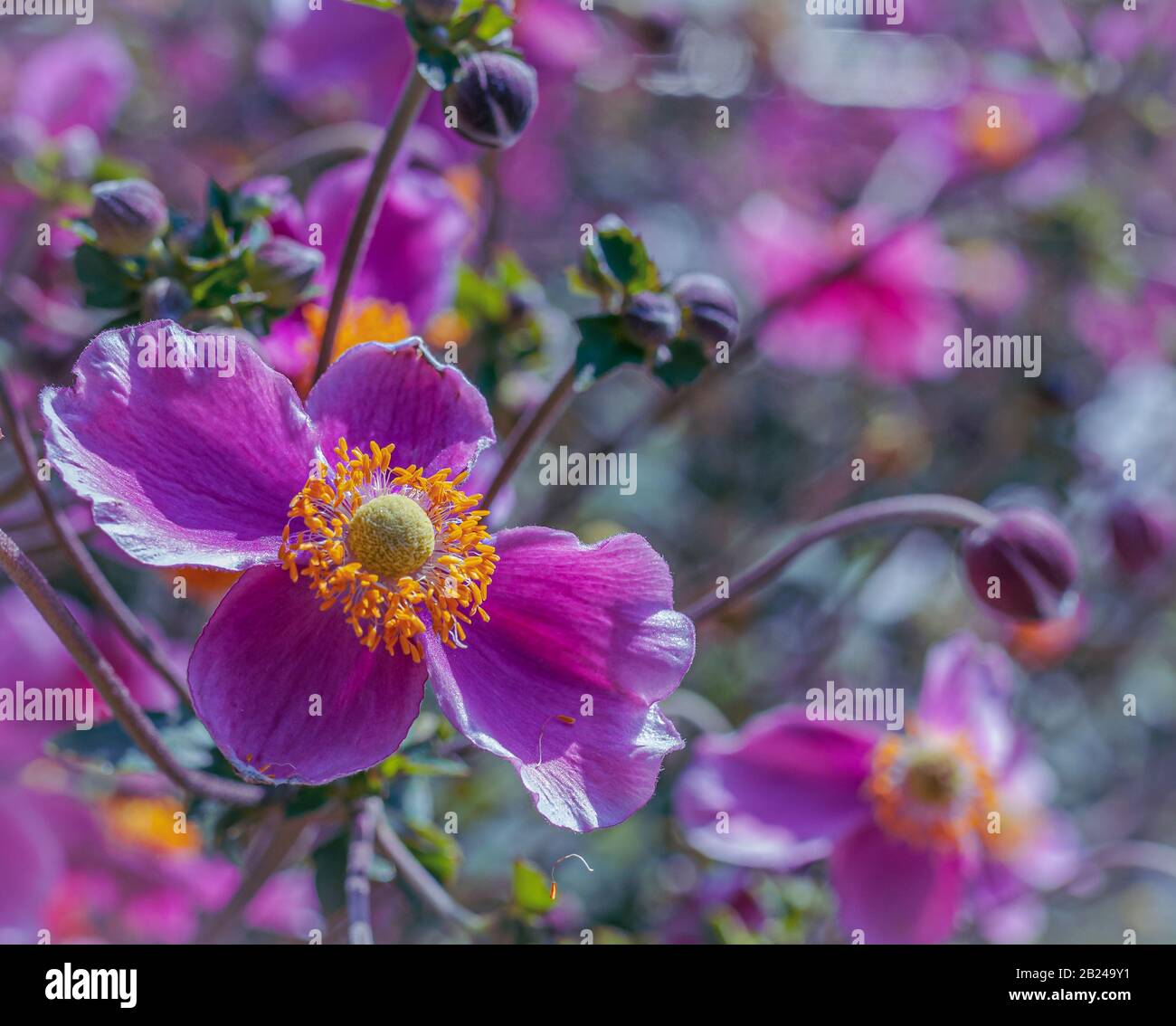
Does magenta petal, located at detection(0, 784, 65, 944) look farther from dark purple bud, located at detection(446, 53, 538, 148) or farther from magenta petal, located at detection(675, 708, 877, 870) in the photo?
dark purple bud, located at detection(446, 53, 538, 148)

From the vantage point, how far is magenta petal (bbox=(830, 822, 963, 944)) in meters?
1.57

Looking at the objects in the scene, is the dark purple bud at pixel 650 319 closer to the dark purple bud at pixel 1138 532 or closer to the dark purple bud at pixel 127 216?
the dark purple bud at pixel 127 216

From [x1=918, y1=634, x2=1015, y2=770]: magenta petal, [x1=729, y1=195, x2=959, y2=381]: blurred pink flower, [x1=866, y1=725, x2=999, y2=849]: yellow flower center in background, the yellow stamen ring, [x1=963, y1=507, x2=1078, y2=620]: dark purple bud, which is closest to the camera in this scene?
the yellow stamen ring

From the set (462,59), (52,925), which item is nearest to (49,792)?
(52,925)

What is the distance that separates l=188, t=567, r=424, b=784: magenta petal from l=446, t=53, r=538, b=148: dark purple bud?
0.42m

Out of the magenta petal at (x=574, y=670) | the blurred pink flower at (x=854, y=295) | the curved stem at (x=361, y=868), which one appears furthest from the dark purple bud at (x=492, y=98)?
the blurred pink flower at (x=854, y=295)

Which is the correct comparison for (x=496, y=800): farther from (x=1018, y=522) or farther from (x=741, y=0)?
(x=741, y=0)

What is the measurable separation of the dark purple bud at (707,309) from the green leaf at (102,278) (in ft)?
1.66

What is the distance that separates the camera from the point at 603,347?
1153 mm

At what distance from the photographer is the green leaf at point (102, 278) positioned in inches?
44.4

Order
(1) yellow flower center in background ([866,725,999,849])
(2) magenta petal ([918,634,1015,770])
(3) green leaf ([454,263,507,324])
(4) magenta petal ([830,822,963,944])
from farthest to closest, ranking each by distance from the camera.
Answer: (2) magenta petal ([918,634,1015,770]), (1) yellow flower center in background ([866,725,999,849]), (4) magenta petal ([830,822,963,944]), (3) green leaf ([454,263,507,324])

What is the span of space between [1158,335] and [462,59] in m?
1.98

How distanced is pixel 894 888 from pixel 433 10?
47.2 inches

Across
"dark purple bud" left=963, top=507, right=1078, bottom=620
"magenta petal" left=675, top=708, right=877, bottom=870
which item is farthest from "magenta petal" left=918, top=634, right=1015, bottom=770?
"dark purple bud" left=963, top=507, right=1078, bottom=620
